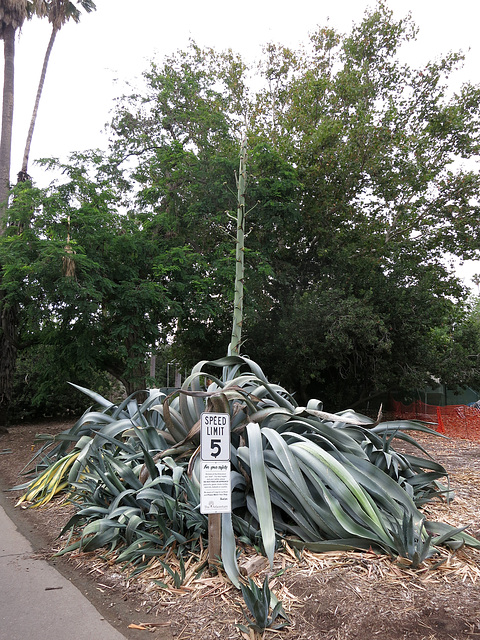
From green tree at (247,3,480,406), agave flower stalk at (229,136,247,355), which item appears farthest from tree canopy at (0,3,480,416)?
agave flower stalk at (229,136,247,355)

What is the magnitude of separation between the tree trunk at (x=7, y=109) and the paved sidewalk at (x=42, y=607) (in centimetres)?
1346

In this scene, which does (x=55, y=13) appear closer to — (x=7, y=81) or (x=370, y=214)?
(x=7, y=81)

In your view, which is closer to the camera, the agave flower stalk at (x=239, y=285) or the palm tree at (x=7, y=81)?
the agave flower stalk at (x=239, y=285)

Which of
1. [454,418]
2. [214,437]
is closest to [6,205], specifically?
[214,437]

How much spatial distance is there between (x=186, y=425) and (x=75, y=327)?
728cm

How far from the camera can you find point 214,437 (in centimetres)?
378

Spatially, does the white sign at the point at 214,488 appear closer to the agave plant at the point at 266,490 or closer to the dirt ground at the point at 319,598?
the agave plant at the point at 266,490

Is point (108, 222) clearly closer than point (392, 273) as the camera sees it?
Yes

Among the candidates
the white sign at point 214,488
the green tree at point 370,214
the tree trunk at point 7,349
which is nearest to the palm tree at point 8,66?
the tree trunk at point 7,349

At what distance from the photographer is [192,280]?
42.2 feet

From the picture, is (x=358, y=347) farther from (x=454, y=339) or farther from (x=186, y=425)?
(x=186, y=425)

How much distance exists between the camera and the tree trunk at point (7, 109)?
610 inches

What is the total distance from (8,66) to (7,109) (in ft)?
5.17

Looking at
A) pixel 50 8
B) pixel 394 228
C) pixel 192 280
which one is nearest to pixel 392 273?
pixel 394 228
